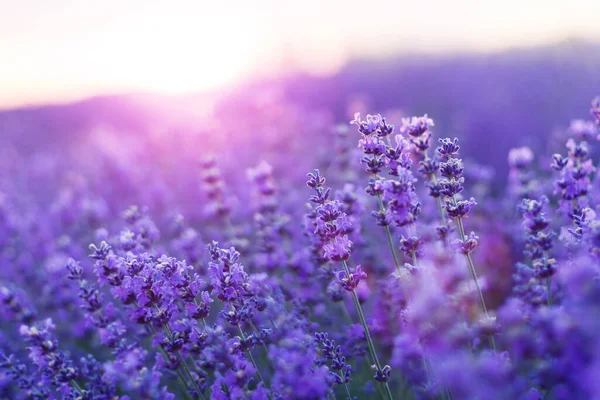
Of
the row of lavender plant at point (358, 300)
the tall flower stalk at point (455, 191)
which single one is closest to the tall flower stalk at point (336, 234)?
the row of lavender plant at point (358, 300)

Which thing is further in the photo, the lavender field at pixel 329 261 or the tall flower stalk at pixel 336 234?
the tall flower stalk at pixel 336 234

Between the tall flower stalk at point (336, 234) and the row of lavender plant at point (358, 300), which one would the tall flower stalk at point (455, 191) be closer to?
the row of lavender plant at point (358, 300)

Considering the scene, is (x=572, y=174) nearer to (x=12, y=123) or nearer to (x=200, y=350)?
(x=200, y=350)

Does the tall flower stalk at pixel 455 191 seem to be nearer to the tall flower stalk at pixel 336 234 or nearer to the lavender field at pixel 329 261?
the lavender field at pixel 329 261

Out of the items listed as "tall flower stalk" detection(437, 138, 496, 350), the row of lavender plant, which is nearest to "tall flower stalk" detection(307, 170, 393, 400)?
the row of lavender plant

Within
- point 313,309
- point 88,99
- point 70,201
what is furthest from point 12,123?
point 313,309

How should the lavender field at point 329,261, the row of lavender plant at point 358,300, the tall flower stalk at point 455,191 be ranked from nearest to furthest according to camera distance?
the row of lavender plant at point 358,300
the lavender field at point 329,261
the tall flower stalk at point 455,191

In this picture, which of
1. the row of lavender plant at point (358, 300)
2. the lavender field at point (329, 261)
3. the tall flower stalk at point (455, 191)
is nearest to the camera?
the row of lavender plant at point (358, 300)
